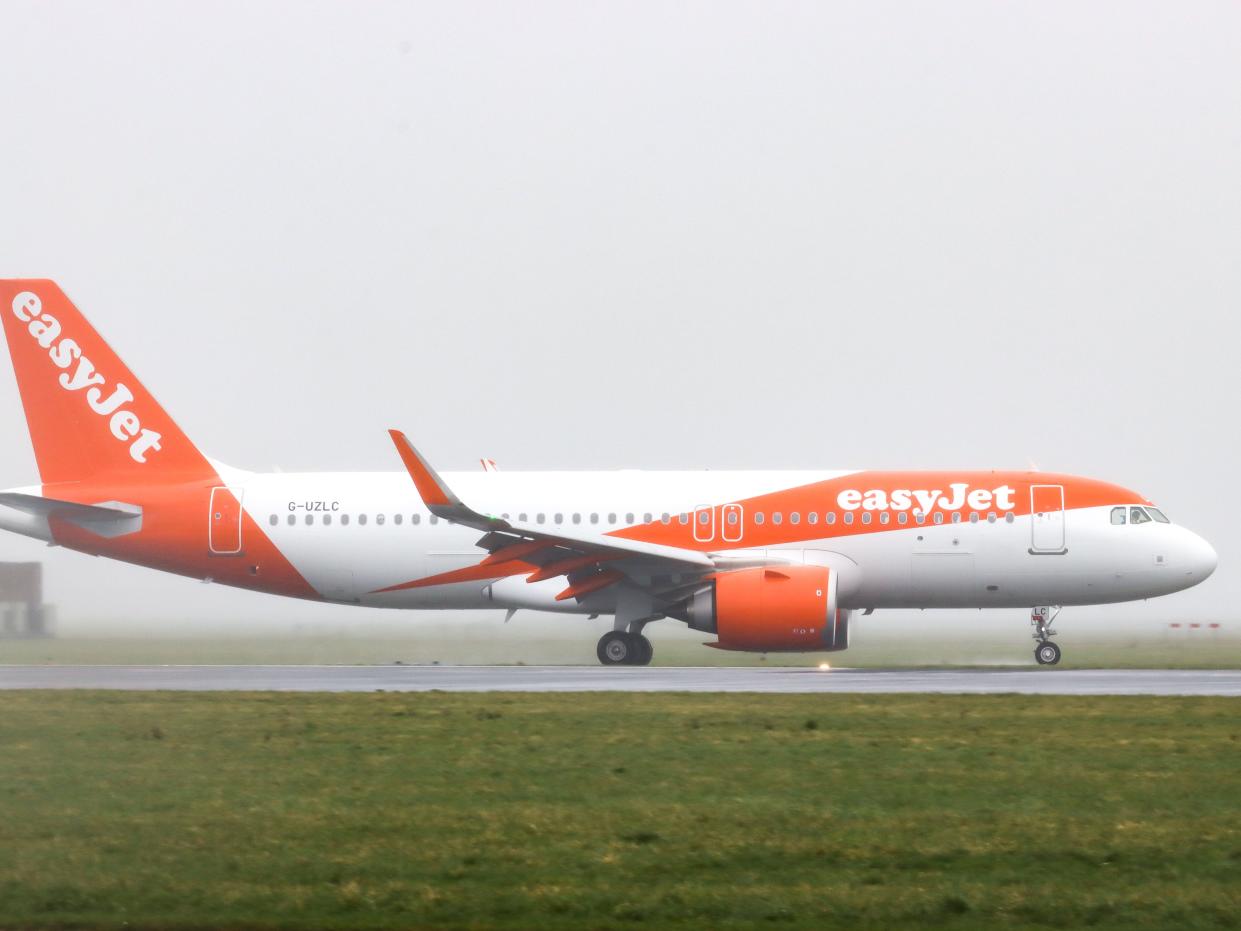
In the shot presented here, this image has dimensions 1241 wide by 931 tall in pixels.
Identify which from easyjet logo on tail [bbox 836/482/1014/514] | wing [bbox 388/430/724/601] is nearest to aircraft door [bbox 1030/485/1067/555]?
easyjet logo on tail [bbox 836/482/1014/514]

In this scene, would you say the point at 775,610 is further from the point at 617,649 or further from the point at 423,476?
the point at 423,476

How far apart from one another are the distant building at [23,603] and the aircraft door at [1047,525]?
2516 centimetres

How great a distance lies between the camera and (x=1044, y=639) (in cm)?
3091

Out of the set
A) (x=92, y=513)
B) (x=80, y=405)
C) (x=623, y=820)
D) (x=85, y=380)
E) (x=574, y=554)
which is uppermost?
(x=85, y=380)

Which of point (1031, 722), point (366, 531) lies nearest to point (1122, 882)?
point (1031, 722)

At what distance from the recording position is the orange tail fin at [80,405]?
109ft

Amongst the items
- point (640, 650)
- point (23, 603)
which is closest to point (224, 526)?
point (640, 650)

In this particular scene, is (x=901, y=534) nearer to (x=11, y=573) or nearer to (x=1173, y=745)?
(x=1173, y=745)

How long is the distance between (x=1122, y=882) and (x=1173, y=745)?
611 cm

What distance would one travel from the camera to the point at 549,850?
33.3ft

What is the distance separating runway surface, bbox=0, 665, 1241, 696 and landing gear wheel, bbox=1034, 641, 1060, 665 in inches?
93.5

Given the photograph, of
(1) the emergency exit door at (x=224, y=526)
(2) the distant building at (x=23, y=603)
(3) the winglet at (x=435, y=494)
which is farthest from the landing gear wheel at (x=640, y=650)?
(2) the distant building at (x=23, y=603)

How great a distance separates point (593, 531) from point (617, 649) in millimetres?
2236

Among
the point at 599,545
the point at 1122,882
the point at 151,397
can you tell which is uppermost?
the point at 151,397
